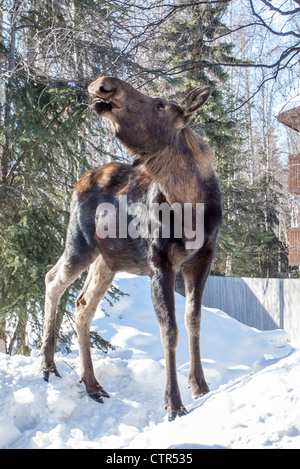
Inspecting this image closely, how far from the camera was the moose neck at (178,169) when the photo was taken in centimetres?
368

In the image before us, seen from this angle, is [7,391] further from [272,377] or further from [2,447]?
[272,377]

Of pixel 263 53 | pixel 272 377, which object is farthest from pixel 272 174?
pixel 272 377

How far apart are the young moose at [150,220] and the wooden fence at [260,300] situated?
11.1 m

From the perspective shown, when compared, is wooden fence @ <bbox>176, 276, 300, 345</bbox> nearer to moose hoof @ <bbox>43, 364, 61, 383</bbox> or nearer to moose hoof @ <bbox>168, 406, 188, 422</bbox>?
moose hoof @ <bbox>43, 364, 61, 383</bbox>

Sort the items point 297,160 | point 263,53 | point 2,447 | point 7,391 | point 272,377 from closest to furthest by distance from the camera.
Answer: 1. point 272,377
2. point 2,447
3. point 7,391
4. point 263,53
5. point 297,160

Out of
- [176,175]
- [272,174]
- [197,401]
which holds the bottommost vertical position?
[197,401]

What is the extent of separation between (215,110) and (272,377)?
1264 centimetres

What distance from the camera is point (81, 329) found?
4.70 m

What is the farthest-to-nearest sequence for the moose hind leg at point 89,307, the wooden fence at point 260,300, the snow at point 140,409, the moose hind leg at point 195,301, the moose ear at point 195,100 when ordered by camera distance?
the wooden fence at point 260,300, the moose hind leg at point 89,307, the moose hind leg at point 195,301, the moose ear at point 195,100, the snow at point 140,409

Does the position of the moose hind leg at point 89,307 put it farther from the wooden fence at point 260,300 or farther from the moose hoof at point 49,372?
the wooden fence at point 260,300

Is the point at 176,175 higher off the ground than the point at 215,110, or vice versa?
the point at 215,110

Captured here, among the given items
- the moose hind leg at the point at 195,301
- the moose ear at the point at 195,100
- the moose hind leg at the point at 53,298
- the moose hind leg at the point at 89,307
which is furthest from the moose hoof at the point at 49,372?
the moose ear at the point at 195,100

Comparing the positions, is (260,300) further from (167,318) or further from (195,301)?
(167,318)

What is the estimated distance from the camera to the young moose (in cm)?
347
